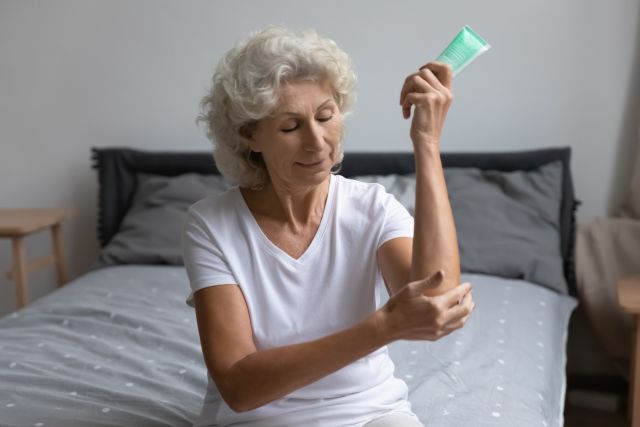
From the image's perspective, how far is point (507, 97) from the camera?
3055 millimetres

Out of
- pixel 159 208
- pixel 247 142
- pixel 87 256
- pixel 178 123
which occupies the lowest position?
pixel 87 256

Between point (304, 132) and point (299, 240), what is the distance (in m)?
0.20

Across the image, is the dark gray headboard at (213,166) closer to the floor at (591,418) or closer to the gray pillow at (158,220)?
the gray pillow at (158,220)

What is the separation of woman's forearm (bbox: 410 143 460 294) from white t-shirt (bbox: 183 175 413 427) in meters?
0.13

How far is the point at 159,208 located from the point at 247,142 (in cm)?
166

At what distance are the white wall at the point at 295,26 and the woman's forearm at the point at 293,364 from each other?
6.47ft

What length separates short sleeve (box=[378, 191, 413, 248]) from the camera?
4.76 feet

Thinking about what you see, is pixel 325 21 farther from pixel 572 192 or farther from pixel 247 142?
pixel 247 142

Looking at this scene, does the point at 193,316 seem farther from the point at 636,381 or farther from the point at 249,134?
the point at 636,381

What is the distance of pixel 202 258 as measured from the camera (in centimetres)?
144

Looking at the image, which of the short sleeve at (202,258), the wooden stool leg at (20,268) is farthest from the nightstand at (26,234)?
the short sleeve at (202,258)

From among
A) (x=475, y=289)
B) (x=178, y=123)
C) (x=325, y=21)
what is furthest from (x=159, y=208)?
(x=475, y=289)

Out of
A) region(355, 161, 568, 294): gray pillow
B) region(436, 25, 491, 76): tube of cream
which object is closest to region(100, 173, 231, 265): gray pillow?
region(355, 161, 568, 294): gray pillow

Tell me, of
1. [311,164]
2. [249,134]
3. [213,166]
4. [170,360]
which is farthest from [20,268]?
[311,164]
